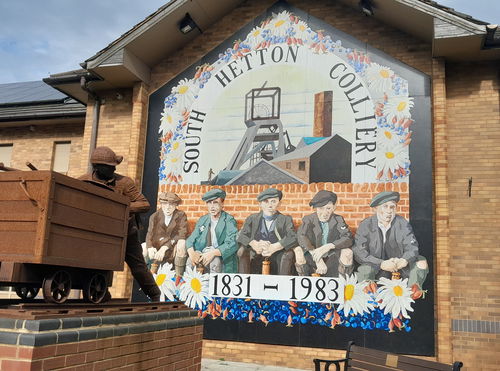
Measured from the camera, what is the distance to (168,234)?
9820 millimetres

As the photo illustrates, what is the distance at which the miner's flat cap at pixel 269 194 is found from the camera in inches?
365

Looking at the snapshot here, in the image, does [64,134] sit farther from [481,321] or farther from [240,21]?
[481,321]

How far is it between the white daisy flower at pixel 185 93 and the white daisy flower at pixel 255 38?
142 centimetres

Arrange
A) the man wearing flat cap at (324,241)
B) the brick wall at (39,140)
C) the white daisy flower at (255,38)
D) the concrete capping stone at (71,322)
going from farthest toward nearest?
the brick wall at (39,140) < the white daisy flower at (255,38) < the man wearing flat cap at (324,241) < the concrete capping stone at (71,322)

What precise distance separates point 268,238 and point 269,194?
823 millimetres

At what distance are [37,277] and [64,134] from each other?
9.60 meters

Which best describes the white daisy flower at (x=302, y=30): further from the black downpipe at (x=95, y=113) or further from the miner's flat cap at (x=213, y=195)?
the black downpipe at (x=95, y=113)

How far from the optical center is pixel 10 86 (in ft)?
60.8

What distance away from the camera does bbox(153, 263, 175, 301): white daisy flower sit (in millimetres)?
9594

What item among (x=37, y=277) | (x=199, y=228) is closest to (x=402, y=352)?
(x=199, y=228)

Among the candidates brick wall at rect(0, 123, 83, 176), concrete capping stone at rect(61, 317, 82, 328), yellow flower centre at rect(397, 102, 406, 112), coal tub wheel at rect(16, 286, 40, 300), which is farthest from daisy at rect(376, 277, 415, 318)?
brick wall at rect(0, 123, 83, 176)

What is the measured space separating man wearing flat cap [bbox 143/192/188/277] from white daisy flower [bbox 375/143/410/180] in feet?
12.6

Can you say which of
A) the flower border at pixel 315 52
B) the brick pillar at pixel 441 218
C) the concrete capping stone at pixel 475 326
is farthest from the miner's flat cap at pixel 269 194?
the concrete capping stone at pixel 475 326

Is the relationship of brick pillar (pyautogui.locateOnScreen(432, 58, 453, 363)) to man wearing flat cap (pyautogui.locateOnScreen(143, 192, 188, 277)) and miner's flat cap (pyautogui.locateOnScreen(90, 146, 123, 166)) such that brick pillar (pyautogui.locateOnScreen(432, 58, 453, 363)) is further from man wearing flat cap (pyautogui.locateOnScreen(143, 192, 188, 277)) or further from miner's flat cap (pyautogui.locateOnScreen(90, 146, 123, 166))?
miner's flat cap (pyautogui.locateOnScreen(90, 146, 123, 166))
